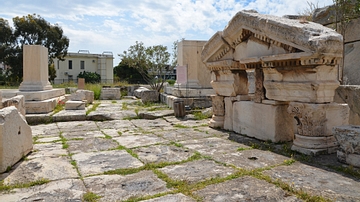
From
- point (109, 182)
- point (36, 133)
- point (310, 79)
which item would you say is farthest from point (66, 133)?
point (310, 79)

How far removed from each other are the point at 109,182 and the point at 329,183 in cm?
213

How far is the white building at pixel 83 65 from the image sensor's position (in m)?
41.8

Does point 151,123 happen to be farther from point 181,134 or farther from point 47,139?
point 47,139

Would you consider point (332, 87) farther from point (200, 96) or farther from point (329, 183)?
point (200, 96)

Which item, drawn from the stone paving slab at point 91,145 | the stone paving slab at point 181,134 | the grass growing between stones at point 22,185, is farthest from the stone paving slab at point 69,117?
the grass growing between stones at point 22,185

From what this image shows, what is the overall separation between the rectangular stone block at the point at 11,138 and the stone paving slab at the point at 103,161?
26.8 inches

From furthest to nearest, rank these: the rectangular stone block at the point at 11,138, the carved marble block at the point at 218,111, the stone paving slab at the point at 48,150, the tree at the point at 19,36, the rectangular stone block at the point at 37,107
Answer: the tree at the point at 19,36 < the rectangular stone block at the point at 37,107 < the carved marble block at the point at 218,111 < the stone paving slab at the point at 48,150 < the rectangular stone block at the point at 11,138

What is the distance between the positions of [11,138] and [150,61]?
10.8 metres

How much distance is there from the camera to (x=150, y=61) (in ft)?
45.8

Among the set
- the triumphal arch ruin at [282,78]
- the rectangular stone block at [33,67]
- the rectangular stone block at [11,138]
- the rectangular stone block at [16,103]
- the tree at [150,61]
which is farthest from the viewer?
the tree at [150,61]

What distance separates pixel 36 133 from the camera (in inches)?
226

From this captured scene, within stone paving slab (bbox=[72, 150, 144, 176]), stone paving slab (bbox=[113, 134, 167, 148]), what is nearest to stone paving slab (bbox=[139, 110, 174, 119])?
stone paving slab (bbox=[113, 134, 167, 148])

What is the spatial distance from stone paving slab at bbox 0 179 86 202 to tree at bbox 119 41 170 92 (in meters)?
10.8

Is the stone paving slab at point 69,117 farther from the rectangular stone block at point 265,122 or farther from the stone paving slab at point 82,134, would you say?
the rectangular stone block at point 265,122
